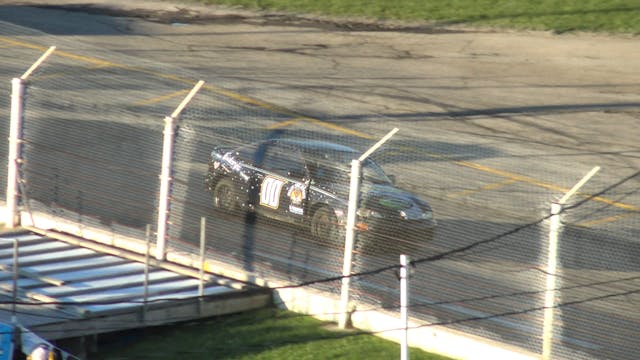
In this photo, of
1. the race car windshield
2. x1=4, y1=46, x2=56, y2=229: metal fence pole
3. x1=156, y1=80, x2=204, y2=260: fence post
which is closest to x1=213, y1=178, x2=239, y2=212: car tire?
x1=156, y1=80, x2=204, y2=260: fence post

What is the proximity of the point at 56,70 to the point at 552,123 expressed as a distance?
9.64 metres

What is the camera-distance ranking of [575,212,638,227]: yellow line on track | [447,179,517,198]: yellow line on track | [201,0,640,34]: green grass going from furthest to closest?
[201,0,640,34]: green grass, [447,179,517,198]: yellow line on track, [575,212,638,227]: yellow line on track

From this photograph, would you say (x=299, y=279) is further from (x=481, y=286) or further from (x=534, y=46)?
(x=534, y=46)

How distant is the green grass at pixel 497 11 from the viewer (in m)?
30.2

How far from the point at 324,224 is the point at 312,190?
453 millimetres

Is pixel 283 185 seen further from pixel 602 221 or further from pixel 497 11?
pixel 497 11

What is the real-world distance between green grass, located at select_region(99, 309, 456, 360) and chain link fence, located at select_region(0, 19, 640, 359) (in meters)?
0.38

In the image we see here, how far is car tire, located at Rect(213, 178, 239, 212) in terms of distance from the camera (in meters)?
13.6

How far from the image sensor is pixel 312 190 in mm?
13109

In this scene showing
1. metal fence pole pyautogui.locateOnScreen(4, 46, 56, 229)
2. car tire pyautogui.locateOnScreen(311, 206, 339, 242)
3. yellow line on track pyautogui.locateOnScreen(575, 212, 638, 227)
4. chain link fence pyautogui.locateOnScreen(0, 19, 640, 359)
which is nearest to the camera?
yellow line on track pyautogui.locateOnScreen(575, 212, 638, 227)

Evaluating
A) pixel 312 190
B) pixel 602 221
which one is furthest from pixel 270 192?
pixel 602 221

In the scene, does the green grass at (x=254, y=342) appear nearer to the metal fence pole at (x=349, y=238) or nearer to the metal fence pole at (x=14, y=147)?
the metal fence pole at (x=349, y=238)

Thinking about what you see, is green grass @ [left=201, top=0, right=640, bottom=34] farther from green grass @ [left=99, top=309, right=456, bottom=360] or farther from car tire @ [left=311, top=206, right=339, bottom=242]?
green grass @ [left=99, top=309, right=456, bottom=360]

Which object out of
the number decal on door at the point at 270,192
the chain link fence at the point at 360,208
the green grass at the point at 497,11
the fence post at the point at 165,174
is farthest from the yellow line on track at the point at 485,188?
the green grass at the point at 497,11
